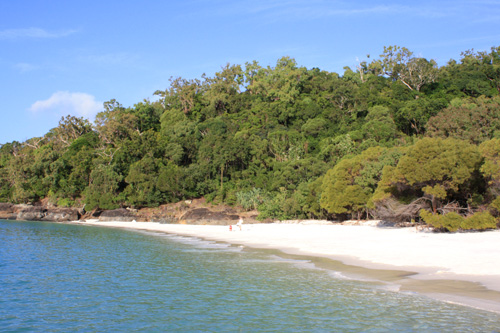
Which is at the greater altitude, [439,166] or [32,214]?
[439,166]

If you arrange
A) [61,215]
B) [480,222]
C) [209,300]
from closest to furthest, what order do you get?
1. [209,300]
2. [480,222]
3. [61,215]

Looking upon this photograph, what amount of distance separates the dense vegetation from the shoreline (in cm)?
262

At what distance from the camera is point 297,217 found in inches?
1566

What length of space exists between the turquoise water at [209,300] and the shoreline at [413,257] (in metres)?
0.90

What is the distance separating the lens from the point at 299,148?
51.2 meters

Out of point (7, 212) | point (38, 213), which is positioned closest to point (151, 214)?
point (38, 213)

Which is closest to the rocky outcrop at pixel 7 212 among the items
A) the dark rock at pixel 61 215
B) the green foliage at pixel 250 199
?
the dark rock at pixel 61 215

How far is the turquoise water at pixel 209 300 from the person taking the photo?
9219 millimetres

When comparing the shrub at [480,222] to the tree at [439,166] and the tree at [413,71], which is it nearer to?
the tree at [439,166]

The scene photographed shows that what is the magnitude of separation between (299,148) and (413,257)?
118 feet

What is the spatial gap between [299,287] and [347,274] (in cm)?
249

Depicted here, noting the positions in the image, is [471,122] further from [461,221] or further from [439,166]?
[461,221]

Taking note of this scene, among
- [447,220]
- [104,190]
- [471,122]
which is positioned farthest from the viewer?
[104,190]

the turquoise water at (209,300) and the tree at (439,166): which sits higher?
the tree at (439,166)
